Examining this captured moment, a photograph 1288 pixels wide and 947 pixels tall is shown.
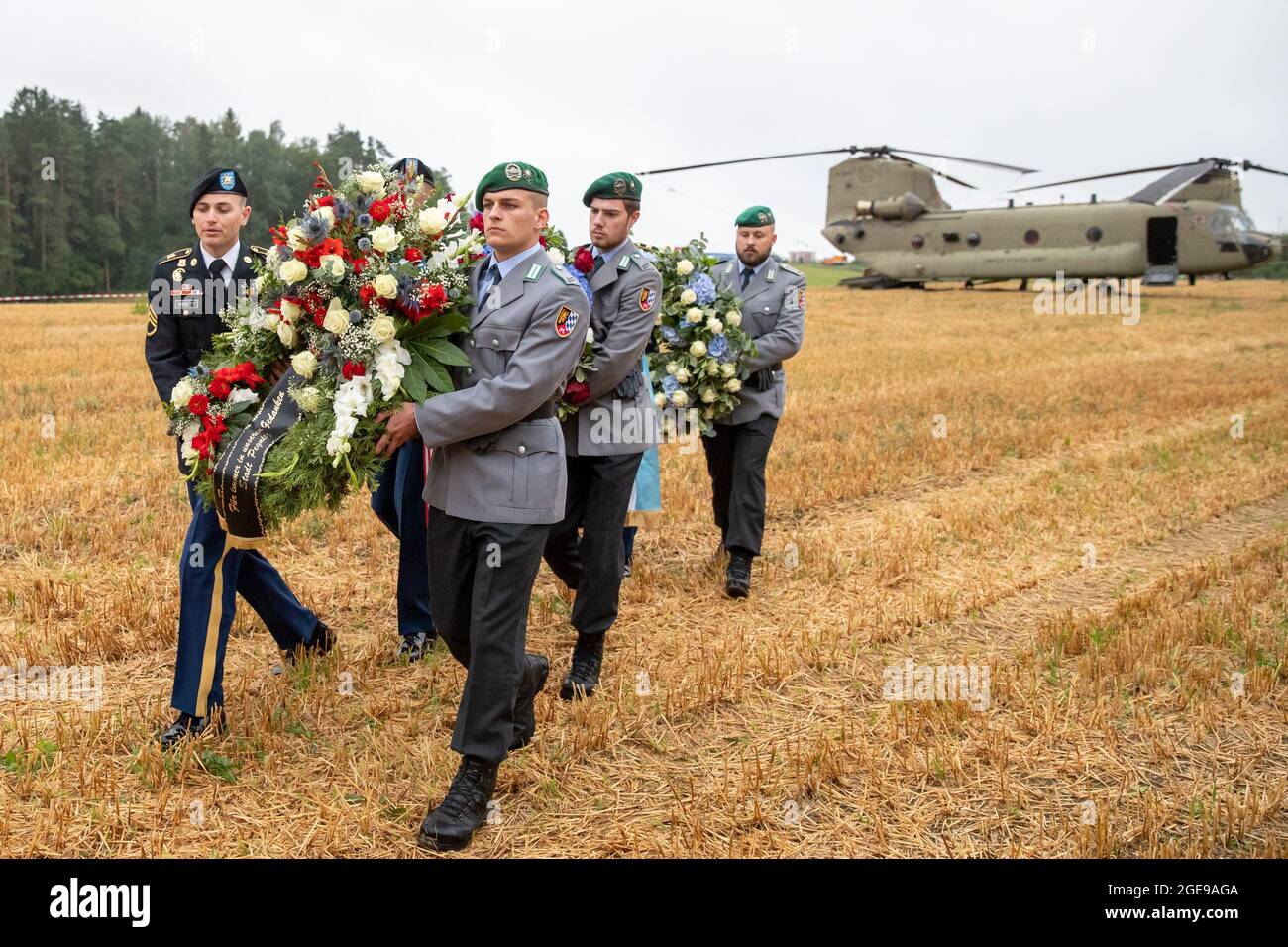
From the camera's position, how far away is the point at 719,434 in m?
7.59

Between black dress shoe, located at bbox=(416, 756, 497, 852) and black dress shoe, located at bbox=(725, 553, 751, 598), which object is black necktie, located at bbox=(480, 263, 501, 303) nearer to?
black dress shoe, located at bbox=(416, 756, 497, 852)

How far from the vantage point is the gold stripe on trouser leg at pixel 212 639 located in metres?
4.82

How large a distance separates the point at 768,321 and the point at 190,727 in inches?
180

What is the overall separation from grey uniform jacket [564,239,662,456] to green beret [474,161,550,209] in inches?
53.0

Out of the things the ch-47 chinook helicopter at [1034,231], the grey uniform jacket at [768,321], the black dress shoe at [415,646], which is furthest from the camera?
the ch-47 chinook helicopter at [1034,231]

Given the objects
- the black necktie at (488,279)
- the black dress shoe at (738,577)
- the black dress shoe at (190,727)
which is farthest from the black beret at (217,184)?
the black dress shoe at (738,577)

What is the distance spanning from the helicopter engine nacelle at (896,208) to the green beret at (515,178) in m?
40.8

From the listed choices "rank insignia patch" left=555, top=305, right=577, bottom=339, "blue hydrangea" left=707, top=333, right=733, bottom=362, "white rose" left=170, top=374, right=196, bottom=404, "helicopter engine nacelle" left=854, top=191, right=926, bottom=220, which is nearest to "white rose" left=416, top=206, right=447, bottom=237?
"rank insignia patch" left=555, top=305, right=577, bottom=339

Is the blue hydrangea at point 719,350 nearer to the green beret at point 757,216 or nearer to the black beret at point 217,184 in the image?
the green beret at point 757,216

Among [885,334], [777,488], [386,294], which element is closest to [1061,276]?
[885,334]

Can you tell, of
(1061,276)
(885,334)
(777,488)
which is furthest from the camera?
(1061,276)

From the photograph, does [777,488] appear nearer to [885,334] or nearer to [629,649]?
[629,649]

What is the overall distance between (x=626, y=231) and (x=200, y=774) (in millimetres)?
3365

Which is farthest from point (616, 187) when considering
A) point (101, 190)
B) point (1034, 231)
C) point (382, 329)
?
point (101, 190)
